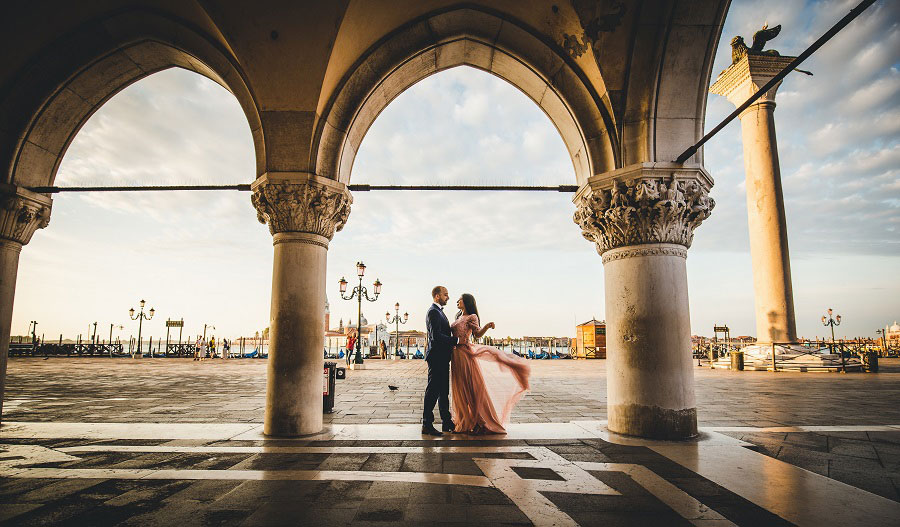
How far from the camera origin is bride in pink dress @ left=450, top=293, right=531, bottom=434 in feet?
17.3

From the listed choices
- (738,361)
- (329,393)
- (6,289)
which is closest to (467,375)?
(329,393)

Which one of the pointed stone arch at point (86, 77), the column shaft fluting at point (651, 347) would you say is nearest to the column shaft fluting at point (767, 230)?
the column shaft fluting at point (651, 347)

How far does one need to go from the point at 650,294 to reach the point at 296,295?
12.5 ft

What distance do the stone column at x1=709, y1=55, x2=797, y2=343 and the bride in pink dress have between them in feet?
43.5

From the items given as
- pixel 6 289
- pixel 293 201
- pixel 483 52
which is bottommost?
pixel 6 289

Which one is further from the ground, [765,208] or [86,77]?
[765,208]

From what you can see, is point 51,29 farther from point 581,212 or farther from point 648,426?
point 648,426

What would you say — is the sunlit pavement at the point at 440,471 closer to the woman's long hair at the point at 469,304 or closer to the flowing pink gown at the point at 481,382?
the flowing pink gown at the point at 481,382

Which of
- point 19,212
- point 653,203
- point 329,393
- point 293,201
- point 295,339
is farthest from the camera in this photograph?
point 329,393

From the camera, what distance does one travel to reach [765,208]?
1521 cm

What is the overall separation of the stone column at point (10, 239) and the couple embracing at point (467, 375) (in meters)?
5.34

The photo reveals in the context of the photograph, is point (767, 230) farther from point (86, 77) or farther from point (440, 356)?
point (86, 77)

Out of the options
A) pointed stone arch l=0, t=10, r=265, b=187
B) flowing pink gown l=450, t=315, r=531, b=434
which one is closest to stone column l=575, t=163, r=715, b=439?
flowing pink gown l=450, t=315, r=531, b=434

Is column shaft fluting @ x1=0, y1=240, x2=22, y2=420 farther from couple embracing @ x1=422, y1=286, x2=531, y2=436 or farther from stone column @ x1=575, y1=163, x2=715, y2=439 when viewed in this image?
stone column @ x1=575, y1=163, x2=715, y2=439
